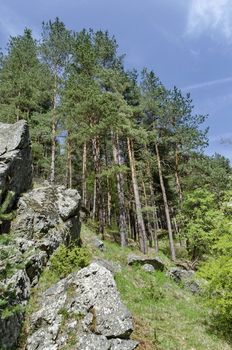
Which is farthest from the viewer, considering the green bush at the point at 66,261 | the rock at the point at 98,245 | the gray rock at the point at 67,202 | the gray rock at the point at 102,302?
the rock at the point at 98,245

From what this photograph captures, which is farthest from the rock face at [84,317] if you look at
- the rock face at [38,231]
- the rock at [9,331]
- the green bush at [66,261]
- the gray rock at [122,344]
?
the green bush at [66,261]

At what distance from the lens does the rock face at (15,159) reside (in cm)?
1550

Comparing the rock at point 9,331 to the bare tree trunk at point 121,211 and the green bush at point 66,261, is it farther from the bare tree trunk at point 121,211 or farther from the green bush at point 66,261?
the bare tree trunk at point 121,211

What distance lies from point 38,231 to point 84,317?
6.09 m

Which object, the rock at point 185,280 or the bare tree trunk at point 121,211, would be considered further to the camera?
the bare tree trunk at point 121,211

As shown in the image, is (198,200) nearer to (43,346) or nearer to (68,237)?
(68,237)

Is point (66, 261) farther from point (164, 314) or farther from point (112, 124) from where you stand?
point (112, 124)

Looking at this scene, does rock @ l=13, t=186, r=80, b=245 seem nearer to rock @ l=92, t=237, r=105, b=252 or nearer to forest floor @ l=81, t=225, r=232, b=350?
rock @ l=92, t=237, r=105, b=252

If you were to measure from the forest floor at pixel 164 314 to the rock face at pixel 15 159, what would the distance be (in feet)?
18.2

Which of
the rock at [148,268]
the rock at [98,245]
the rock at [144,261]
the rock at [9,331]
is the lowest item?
the rock at [9,331]

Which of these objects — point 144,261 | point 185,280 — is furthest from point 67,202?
point 185,280

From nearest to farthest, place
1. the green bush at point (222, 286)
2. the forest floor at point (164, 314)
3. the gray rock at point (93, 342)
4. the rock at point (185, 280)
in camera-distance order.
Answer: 1. the gray rock at point (93, 342)
2. the forest floor at point (164, 314)
3. the green bush at point (222, 286)
4. the rock at point (185, 280)

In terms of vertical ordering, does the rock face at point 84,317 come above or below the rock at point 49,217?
below

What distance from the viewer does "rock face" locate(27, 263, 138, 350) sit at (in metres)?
8.84
